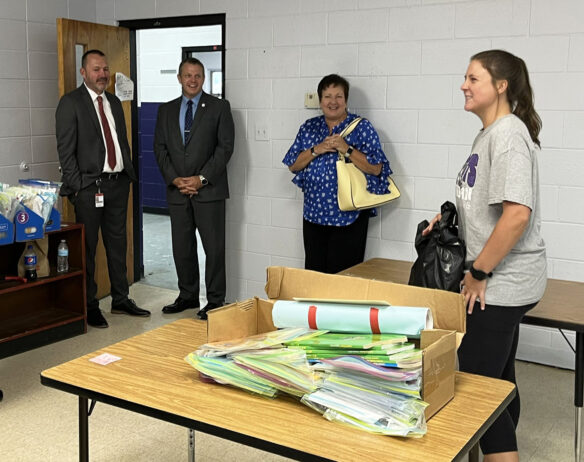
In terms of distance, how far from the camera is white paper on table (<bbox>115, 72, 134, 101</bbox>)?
18.5 ft

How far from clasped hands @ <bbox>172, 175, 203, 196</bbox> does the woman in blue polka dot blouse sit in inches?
26.6

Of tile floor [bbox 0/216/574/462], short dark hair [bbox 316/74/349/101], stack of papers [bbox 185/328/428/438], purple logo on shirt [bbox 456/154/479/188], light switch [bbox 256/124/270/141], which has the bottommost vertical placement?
tile floor [bbox 0/216/574/462]

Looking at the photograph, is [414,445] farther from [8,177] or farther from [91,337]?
[8,177]

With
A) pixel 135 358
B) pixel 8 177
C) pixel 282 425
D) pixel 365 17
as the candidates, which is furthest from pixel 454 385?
pixel 8 177

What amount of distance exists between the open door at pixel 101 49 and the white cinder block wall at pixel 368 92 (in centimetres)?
28

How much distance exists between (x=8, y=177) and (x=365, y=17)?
2772 mm

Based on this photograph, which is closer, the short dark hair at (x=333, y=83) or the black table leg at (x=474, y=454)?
the black table leg at (x=474, y=454)

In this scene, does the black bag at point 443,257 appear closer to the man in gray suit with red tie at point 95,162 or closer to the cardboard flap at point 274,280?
the cardboard flap at point 274,280

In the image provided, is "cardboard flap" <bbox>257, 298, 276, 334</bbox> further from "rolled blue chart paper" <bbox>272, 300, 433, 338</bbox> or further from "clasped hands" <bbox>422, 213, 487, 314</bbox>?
"clasped hands" <bbox>422, 213, 487, 314</bbox>

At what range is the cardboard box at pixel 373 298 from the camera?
1.73 m

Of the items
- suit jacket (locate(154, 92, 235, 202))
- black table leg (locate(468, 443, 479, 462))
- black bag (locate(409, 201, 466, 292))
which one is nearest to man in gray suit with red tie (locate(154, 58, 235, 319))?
suit jacket (locate(154, 92, 235, 202))

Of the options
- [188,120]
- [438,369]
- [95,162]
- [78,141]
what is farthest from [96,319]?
[438,369]

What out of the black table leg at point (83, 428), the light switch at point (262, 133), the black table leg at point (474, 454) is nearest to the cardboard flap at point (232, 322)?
the black table leg at point (83, 428)

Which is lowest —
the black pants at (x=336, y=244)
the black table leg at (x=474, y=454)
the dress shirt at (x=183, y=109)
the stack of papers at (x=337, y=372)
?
the black table leg at (x=474, y=454)
